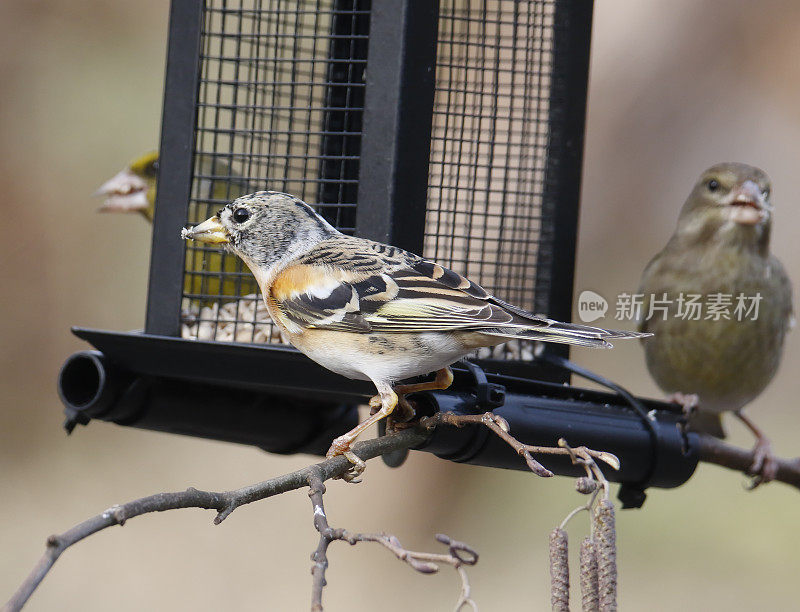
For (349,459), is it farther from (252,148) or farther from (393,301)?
(252,148)

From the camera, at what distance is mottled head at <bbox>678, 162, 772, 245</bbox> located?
4.24 metres

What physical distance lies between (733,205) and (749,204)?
0.25 ft

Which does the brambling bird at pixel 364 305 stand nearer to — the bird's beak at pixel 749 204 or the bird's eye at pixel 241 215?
the bird's eye at pixel 241 215

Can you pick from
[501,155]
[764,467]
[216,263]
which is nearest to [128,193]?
[216,263]

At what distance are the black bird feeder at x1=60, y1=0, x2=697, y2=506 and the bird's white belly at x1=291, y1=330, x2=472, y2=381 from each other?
109 mm

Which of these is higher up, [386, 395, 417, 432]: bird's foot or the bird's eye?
the bird's eye

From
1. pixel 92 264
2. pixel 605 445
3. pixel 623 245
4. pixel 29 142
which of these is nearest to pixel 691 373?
pixel 605 445

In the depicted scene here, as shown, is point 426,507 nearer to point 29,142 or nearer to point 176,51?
point 29,142

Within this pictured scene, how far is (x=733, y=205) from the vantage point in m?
4.30

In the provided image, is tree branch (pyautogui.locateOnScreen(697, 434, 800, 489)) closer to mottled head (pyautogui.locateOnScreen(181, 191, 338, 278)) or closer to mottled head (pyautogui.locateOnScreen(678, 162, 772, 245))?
mottled head (pyautogui.locateOnScreen(678, 162, 772, 245))

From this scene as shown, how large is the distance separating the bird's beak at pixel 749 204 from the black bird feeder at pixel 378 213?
0.94 metres

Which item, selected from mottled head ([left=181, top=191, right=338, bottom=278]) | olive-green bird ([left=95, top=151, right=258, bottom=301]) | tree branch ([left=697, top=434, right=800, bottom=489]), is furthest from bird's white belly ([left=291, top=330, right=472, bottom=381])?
tree branch ([left=697, top=434, right=800, bottom=489])

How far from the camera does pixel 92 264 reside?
6668 mm

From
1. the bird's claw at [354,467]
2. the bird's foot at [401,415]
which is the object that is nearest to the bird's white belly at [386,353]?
the bird's foot at [401,415]
